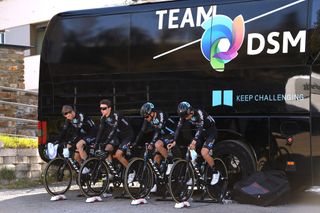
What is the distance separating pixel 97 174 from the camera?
33.2 ft

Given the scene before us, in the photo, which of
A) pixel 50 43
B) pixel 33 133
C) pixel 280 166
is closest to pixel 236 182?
pixel 280 166

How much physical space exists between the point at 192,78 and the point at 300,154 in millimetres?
2340

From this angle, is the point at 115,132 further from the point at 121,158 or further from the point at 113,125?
the point at 121,158

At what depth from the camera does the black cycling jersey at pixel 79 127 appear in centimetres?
1056

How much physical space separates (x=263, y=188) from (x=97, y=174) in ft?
9.72

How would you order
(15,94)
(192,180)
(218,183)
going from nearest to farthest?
(192,180) → (218,183) → (15,94)

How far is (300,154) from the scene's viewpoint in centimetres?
905

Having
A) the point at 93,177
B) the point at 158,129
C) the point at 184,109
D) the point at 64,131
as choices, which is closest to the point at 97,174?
the point at 93,177

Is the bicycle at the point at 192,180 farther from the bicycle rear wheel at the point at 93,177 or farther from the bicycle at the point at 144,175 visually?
the bicycle rear wheel at the point at 93,177

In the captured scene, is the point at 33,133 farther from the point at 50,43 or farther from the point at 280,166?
the point at 280,166

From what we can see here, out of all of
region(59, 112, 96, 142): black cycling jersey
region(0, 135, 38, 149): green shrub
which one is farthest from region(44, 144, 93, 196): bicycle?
region(0, 135, 38, 149): green shrub

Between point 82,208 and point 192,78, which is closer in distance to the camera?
point 82,208

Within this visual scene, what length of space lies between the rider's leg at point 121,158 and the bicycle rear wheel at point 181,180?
1287mm

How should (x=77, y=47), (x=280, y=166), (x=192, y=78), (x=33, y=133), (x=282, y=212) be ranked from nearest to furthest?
1. (x=282, y=212)
2. (x=280, y=166)
3. (x=192, y=78)
4. (x=77, y=47)
5. (x=33, y=133)
